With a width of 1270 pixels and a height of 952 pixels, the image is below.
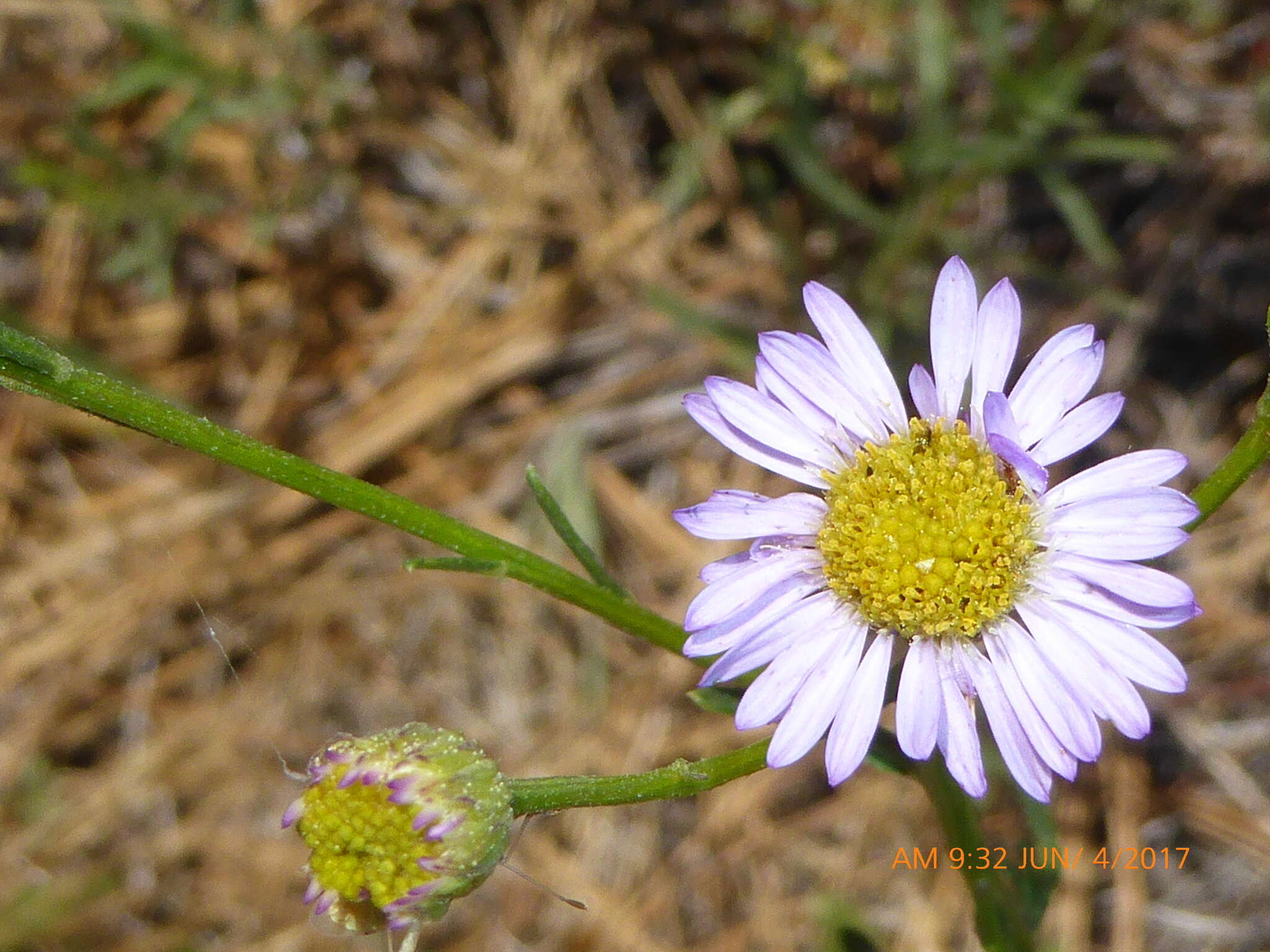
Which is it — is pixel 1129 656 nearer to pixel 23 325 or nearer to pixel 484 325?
pixel 484 325

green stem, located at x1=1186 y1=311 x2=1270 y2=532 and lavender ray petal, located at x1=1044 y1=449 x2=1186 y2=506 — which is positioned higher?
green stem, located at x1=1186 y1=311 x2=1270 y2=532

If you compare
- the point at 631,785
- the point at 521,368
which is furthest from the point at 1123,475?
the point at 521,368

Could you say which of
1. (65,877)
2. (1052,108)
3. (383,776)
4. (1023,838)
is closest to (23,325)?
(65,877)

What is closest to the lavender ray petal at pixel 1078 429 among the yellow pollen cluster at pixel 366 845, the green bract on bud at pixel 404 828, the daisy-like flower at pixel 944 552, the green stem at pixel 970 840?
the daisy-like flower at pixel 944 552
